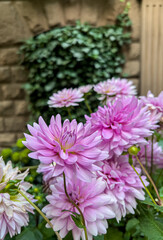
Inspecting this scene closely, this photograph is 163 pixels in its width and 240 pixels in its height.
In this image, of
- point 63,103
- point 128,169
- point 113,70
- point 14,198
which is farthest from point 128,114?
point 113,70

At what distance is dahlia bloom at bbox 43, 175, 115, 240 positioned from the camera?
35cm

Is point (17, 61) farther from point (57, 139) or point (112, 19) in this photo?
point (57, 139)

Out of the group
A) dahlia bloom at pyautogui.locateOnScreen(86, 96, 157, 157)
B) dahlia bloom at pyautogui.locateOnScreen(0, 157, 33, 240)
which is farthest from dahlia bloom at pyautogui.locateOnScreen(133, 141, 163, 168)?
dahlia bloom at pyautogui.locateOnScreen(0, 157, 33, 240)

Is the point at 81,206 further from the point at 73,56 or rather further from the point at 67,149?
the point at 73,56

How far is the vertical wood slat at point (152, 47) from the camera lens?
8.25ft

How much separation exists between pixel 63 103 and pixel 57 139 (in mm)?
361

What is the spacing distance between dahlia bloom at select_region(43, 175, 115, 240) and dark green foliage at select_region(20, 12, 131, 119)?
7.30 feet

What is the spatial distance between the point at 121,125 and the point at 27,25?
8.22ft

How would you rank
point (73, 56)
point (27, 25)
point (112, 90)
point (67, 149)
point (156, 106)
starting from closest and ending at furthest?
point (67, 149), point (156, 106), point (112, 90), point (73, 56), point (27, 25)

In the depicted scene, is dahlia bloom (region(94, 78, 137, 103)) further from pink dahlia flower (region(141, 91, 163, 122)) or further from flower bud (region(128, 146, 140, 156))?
flower bud (region(128, 146, 140, 156))

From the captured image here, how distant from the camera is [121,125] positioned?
0.41 m

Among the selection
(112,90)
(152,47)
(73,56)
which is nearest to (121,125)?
(112,90)

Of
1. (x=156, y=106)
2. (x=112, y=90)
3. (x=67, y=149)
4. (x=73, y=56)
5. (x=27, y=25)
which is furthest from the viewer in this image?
(x=27, y=25)

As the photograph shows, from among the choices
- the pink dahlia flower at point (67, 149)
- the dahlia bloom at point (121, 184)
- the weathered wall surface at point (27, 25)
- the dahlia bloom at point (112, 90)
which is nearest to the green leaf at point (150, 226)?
the dahlia bloom at point (121, 184)
